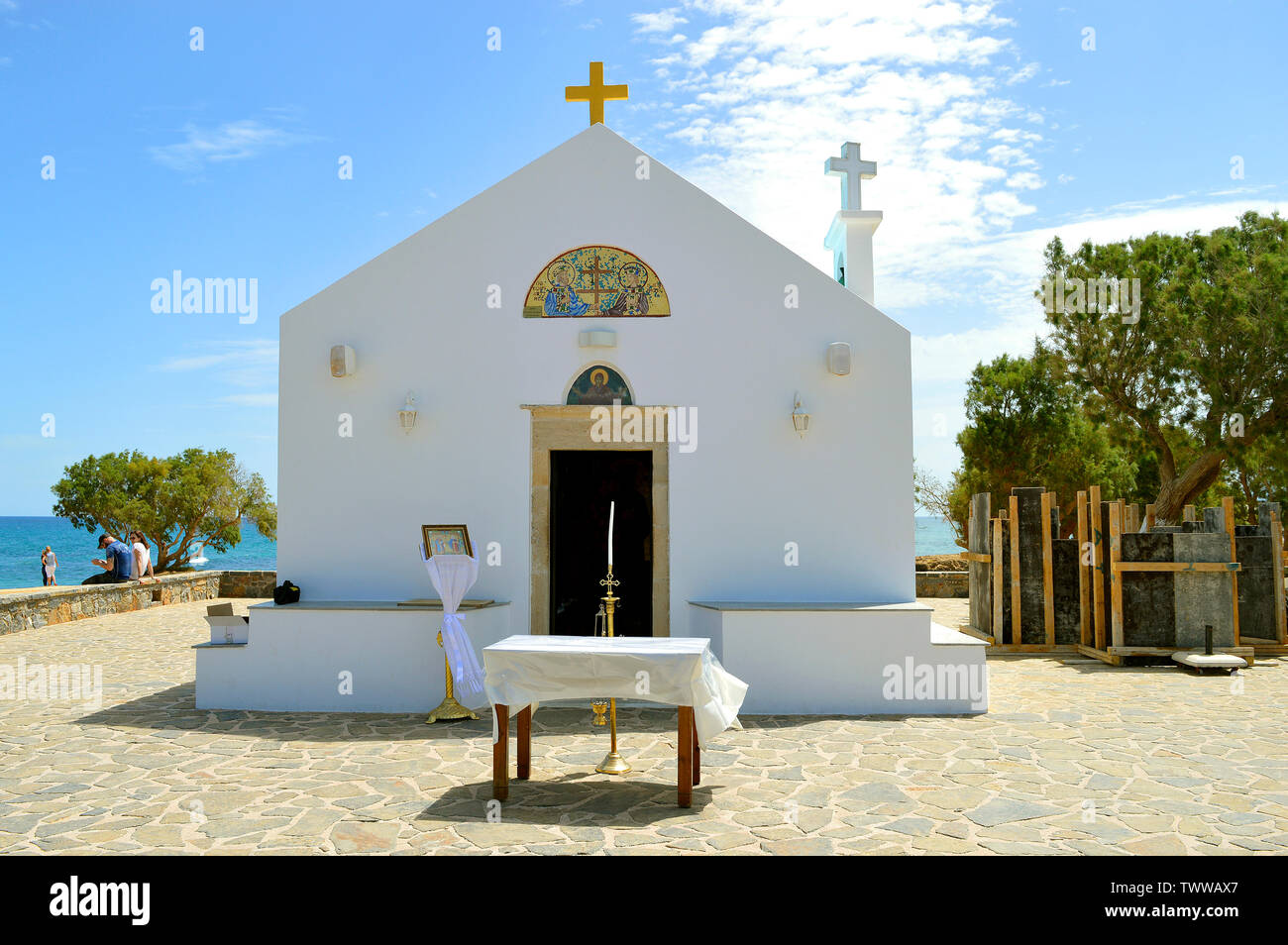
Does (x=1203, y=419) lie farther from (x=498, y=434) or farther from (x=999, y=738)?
(x=498, y=434)

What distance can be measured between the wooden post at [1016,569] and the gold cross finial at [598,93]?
753 cm

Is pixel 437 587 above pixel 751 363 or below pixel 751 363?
below

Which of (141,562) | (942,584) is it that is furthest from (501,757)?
(942,584)

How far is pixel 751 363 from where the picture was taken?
924cm

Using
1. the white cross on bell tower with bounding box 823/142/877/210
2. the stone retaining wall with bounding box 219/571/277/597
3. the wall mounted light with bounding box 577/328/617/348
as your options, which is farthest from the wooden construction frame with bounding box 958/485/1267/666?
the stone retaining wall with bounding box 219/571/277/597

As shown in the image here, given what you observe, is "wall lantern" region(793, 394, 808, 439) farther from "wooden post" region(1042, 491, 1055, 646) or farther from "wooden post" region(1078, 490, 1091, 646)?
"wooden post" region(1078, 490, 1091, 646)

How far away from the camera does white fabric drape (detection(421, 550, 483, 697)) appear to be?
7.93m

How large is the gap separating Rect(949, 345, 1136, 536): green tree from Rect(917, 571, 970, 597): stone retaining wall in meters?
3.66

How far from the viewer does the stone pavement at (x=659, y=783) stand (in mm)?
5090

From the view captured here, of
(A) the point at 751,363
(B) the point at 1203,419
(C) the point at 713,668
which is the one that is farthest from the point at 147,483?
(B) the point at 1203,419

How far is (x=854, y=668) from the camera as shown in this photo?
852 centimetres

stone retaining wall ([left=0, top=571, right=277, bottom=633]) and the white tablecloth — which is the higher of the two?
the white tablecloth

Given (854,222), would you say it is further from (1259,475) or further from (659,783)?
(1259,475)
